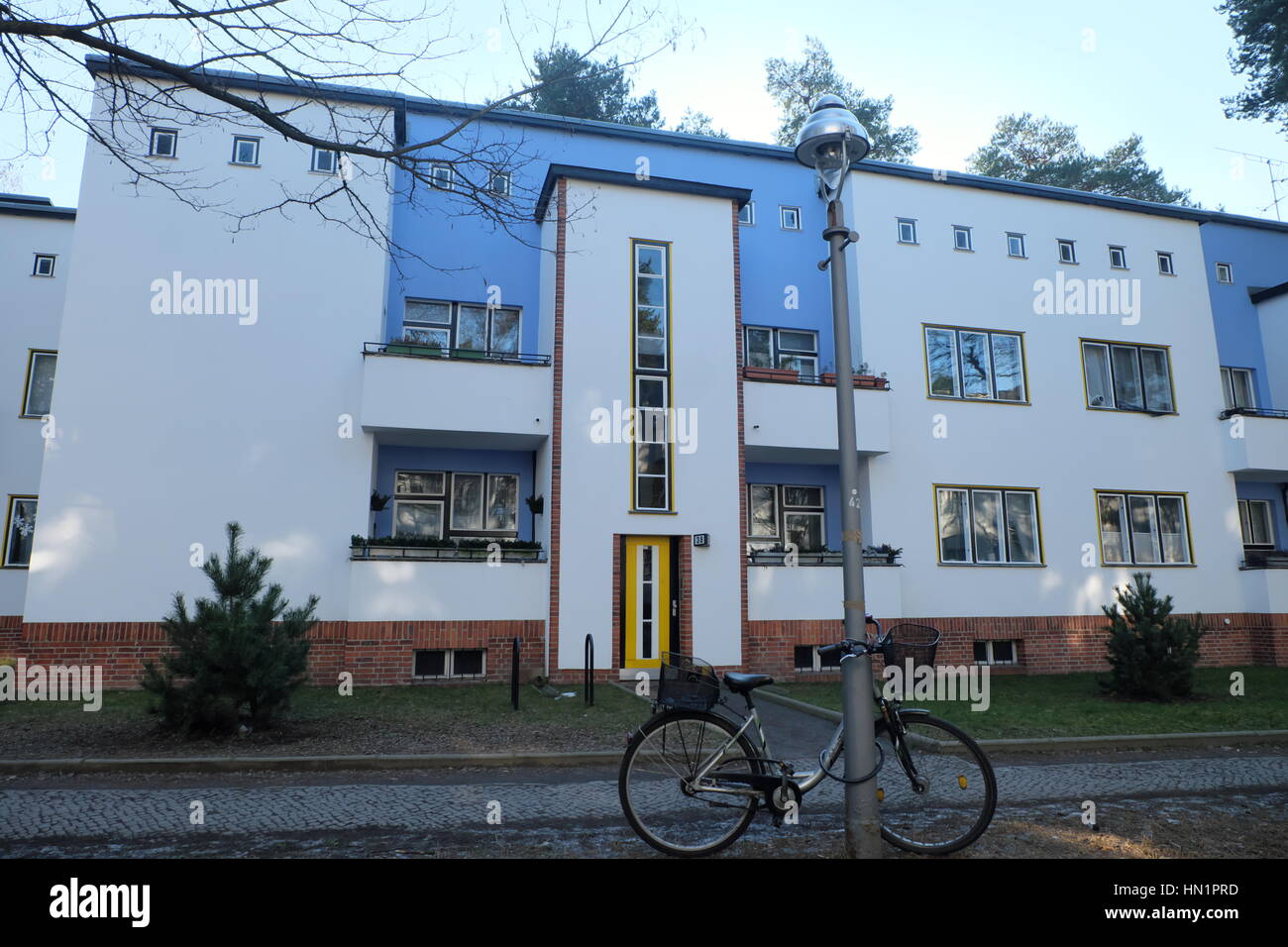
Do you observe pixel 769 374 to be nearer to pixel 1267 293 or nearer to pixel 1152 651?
pixel 1152 651

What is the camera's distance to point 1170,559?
1659 cm

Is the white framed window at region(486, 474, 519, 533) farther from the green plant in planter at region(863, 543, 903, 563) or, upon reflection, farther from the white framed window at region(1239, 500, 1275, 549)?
the white framed window at region(1239, 500, 1275, 549)

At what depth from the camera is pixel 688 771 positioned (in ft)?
14.7

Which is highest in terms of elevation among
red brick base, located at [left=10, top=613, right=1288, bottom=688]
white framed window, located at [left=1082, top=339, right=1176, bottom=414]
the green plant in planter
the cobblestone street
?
white framed window, located at [left=1082, top=339, right=1176, bottom=414]

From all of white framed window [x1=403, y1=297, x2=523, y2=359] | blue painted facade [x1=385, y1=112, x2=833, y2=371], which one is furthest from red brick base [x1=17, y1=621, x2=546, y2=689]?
blue painted facade [x1=385, y1=112, x2=833, y2=371]

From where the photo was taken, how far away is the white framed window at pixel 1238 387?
63.0 ft

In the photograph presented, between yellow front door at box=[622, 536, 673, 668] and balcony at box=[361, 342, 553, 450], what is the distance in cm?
266

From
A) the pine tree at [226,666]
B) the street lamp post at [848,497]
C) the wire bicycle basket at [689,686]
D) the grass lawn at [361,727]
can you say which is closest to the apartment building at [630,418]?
the grass lawn at [361,727]

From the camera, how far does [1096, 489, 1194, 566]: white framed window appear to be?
16.4m

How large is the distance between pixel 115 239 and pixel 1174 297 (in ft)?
70.3

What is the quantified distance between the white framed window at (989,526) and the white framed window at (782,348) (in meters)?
3.94

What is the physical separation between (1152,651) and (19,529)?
19.2m
